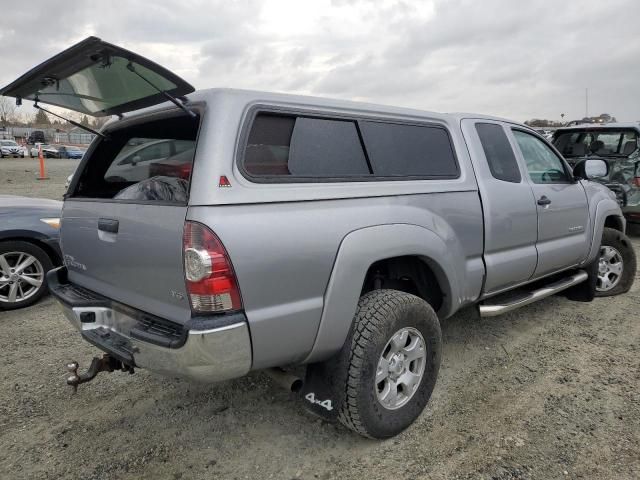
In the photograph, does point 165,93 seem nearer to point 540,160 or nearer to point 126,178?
point 126,178

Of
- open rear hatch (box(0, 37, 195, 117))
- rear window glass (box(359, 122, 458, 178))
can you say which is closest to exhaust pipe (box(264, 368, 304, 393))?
rear window glass (box(359, 122, 458, 178))

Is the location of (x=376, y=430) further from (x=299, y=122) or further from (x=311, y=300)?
(x=299, y=122)

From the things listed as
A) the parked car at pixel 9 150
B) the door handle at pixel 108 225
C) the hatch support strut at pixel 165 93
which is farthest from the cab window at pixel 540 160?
the parked car at pixel 9 150

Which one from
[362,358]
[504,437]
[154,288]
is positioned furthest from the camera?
[504,437]

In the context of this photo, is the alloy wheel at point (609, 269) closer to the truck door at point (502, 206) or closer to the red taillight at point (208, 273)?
the truck door at point (502, 206)

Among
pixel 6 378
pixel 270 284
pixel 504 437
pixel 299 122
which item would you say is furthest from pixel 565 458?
pixel 6 378

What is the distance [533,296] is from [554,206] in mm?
765

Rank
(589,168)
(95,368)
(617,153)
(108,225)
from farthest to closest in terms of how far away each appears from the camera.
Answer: (617,153) < (589,168) < (95,368) < (108,225)

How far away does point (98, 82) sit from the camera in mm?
2391

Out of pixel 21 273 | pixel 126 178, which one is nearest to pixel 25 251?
pixel 21 273

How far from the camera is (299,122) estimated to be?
2.39m

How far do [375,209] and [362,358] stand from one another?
2.54 ft

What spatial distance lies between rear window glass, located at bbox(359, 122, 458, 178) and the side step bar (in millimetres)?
990

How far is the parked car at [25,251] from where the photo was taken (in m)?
4.52
